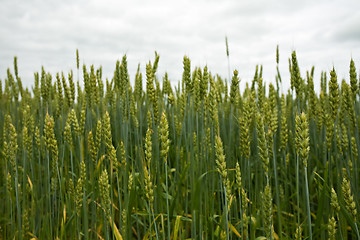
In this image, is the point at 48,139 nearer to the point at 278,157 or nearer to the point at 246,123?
the point at 246,123

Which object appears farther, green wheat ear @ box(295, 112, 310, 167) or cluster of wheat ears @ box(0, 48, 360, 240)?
→ cluster of wheat ears @ box(0, 48, 360, 240)

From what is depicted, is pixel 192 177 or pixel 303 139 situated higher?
pixel 303 139

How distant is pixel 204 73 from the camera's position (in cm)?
197

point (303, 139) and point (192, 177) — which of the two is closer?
point (303, 139)

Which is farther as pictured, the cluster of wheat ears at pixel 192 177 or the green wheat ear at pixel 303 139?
the cluster of wheat ears at pixel 192 177

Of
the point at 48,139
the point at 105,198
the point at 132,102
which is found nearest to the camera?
the point at 105,198

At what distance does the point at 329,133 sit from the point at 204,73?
37.9 inches

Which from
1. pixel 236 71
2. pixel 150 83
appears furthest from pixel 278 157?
pixel 150 83

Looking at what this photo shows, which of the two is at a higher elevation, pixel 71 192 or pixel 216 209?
pixel 71 192

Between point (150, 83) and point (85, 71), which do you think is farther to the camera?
point (85, 71)

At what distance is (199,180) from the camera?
1.74m

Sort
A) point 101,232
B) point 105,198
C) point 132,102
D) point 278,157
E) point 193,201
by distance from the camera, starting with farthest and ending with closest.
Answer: point 278,157 → point 132,102 → point 101,232 → point 193,201 → point 105,198

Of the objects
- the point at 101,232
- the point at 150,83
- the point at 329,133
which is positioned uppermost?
the point at 150,83

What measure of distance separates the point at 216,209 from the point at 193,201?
0.71m
